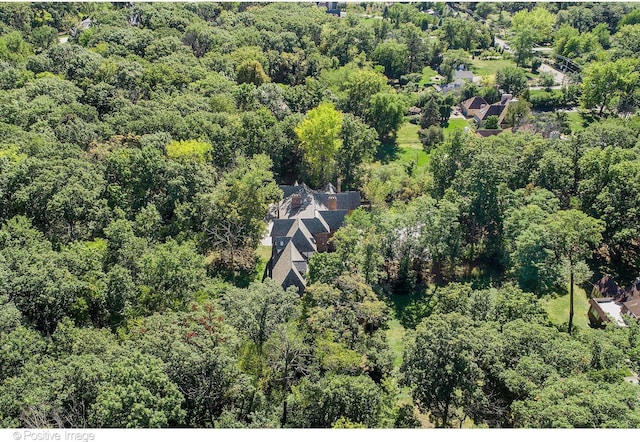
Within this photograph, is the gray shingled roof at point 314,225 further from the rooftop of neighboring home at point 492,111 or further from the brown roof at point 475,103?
the brown roof at point 475,103

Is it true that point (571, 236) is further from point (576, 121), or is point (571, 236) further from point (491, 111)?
point (576, 121)

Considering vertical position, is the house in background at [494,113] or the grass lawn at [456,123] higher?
the house in background at [494,113]

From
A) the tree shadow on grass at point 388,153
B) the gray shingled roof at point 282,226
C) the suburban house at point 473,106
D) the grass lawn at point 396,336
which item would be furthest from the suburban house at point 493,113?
the grass lawn at point 396,336

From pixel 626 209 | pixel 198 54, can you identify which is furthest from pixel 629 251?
pixel 198 54

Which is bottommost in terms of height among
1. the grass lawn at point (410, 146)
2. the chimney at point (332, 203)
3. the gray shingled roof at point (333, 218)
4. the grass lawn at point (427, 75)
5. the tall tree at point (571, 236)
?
the grass lawn at point (427, 75)

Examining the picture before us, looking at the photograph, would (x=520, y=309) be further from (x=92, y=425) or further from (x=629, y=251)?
(x=92, y=425)

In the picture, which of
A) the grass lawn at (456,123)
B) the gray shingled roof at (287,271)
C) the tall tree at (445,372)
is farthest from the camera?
the grass lawn at (456,123)

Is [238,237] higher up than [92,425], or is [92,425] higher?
[92,425]

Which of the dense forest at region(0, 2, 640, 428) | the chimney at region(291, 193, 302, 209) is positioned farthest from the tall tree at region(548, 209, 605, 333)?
the chimney at region(291, 193, 302, 209)
